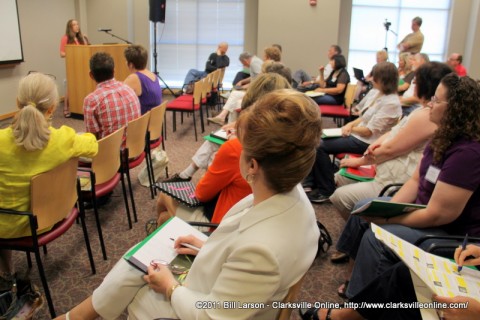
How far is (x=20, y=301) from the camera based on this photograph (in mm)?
1922

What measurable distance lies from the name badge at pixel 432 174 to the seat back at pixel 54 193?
182 cm

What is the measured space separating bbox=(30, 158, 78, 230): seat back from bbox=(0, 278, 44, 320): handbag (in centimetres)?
30

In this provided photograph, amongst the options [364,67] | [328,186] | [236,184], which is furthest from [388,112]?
[364,67]

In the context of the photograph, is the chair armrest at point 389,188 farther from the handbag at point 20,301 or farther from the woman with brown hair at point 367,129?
the handbag at point 20,301

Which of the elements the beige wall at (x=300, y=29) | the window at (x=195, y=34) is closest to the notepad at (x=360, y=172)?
the beige wall at (x=300, y=29)

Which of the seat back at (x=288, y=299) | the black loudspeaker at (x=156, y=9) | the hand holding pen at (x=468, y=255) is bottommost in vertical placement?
the hand holding pen at (x=468, y=255)

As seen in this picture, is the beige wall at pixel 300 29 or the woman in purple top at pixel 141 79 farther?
the beige wall at pixel 300 29

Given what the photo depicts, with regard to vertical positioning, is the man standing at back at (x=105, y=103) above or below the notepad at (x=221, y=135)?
above

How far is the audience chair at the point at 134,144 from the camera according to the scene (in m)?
3.08

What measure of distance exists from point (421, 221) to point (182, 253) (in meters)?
1.16

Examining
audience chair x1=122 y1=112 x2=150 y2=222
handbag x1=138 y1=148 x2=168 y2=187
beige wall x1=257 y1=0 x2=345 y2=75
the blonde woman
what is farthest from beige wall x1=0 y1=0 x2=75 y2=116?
the blonde woman

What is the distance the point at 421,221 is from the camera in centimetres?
196

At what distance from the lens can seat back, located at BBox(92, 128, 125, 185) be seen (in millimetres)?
2535

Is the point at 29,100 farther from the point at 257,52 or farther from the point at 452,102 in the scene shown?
the point at 257,52
